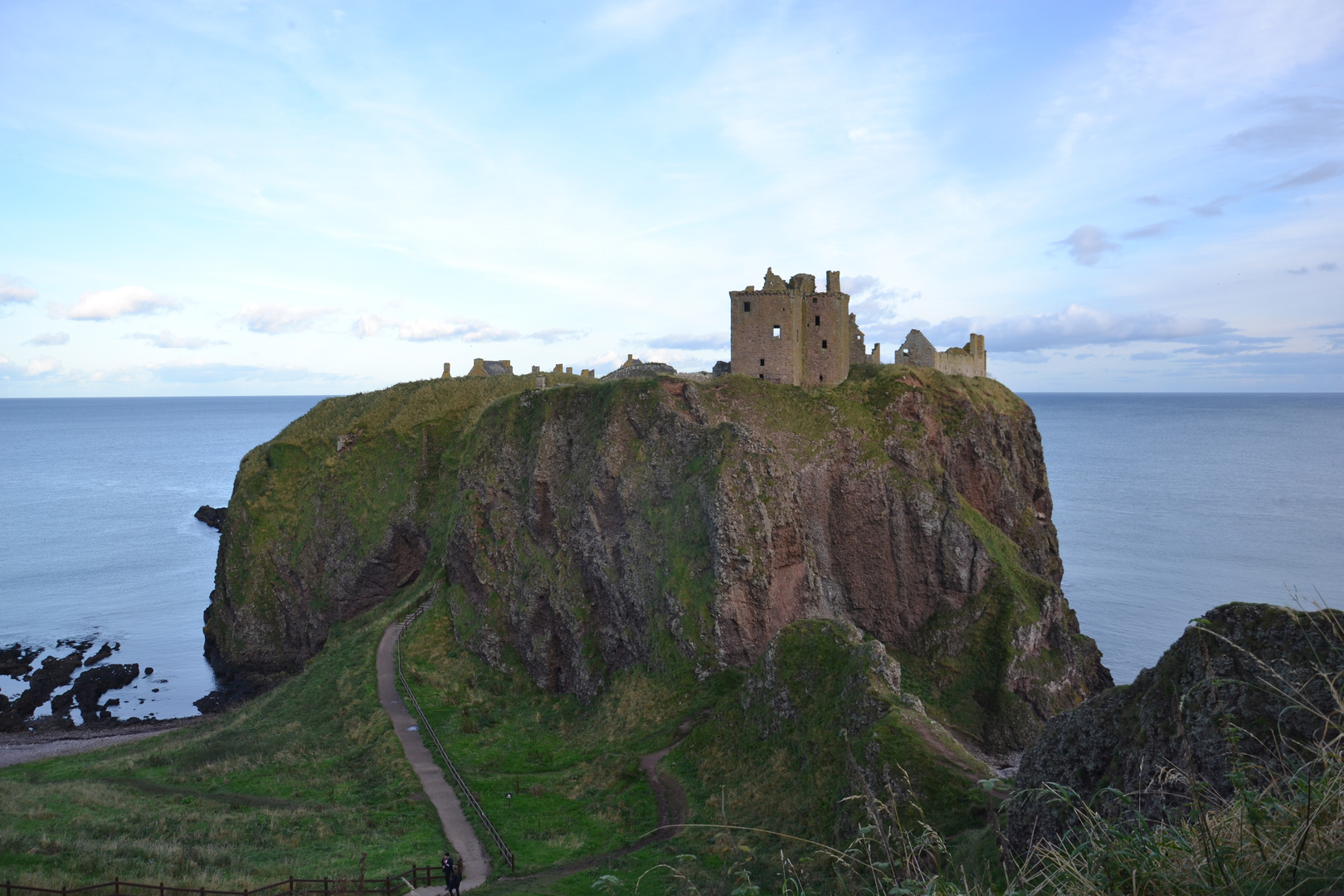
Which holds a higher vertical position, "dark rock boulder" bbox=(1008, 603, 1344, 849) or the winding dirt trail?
"dark rock boulder" bbox=(1008, 603, 1344, 849)

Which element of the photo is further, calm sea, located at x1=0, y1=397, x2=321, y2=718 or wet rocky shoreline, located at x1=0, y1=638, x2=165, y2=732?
calm sea, located at x1=0, y1=397, x2=321, y2=718

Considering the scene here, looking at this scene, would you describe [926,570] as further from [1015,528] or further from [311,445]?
[311,445]

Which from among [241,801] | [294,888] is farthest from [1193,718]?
[241,801]

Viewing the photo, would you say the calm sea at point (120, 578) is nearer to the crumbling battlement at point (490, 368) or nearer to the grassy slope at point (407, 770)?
the grassy slope at point (407, 770)

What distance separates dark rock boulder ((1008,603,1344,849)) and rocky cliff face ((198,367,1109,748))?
85.6 ft

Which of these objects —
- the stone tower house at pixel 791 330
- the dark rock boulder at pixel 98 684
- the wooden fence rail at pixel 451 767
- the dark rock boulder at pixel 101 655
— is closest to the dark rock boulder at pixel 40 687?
the dark rock boulder at pixel 101 655

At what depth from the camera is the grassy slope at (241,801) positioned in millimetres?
25391

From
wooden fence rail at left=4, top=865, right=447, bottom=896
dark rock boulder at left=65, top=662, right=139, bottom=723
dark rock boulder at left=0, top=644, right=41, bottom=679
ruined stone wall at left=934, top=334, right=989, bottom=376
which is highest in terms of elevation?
ruined stone wall at left=934, top=334, right=989, bottom=376

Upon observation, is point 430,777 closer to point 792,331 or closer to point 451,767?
point 451,767

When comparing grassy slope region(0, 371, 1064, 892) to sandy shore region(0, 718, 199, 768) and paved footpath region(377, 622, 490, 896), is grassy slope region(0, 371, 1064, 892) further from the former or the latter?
sandy shore region(0, 718, 199, 768)

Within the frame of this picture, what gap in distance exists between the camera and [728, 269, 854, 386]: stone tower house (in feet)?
195

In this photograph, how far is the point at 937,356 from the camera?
2724 inches

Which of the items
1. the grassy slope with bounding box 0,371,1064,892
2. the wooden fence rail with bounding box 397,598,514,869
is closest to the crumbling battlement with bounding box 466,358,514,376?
the grassy slope with bounding box 0,371,1064,892

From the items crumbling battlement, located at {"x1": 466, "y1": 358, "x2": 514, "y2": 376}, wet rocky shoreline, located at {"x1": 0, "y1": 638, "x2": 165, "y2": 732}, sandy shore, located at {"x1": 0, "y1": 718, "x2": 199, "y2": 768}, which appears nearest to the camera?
sandy shore, located at {"x1": 0, "y1": 718, "x2": 199, "y2": 768}
